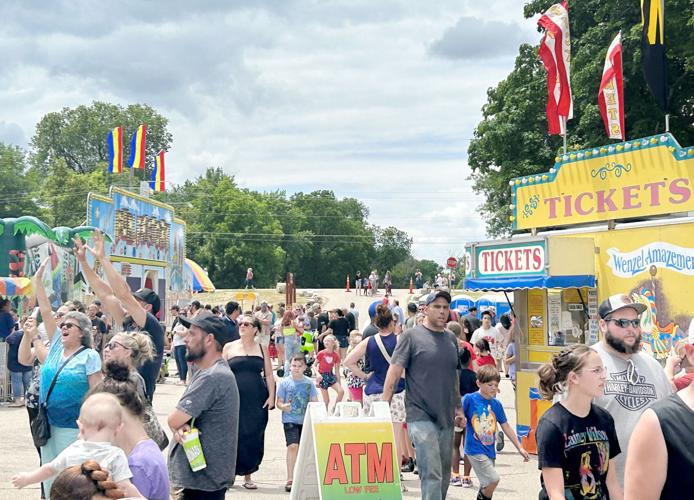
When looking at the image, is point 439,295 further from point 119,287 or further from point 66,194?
point 66,194

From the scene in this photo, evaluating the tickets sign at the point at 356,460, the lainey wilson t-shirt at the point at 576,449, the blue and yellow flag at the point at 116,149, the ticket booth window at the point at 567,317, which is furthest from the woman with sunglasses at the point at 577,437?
the blue and yellow flag at the point at 116,149

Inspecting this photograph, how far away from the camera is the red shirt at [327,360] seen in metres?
14.4

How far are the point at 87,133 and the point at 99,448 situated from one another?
94.3 metres

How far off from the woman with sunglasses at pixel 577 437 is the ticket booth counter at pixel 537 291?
664 centimetres

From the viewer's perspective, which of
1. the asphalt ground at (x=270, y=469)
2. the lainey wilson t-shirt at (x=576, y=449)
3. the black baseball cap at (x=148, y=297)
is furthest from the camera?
the asphalt ground at (x=270, y=469)

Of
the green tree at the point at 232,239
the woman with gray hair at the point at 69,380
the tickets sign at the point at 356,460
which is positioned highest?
the green tree at the point at 232,239

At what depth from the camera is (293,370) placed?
391 inches

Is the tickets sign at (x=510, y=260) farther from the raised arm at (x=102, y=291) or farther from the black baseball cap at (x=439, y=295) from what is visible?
the raised arm at (x=102, y=291)

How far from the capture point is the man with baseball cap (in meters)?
5.57

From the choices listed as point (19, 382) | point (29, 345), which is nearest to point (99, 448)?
point (29, 345)

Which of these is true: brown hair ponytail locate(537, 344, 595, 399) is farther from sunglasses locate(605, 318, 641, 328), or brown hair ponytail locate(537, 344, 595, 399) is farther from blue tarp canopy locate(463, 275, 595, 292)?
blue tarp canopy locate(463, 275, 595, 292)

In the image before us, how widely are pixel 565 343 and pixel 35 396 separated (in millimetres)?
7437

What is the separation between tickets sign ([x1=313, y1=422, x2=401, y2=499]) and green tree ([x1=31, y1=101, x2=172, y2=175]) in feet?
292

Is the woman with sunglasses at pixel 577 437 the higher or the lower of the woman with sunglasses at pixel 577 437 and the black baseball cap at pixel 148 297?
the lower
